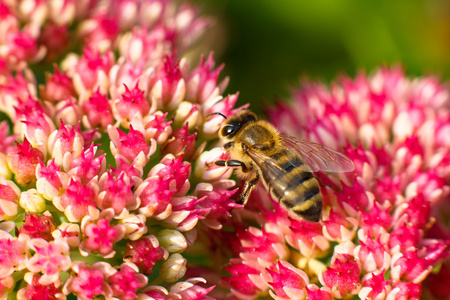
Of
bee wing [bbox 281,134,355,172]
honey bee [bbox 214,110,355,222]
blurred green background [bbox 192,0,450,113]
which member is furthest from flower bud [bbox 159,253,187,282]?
blurred green background [bbox 192,0,450,113]

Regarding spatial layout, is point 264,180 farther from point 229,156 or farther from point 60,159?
point 60,159

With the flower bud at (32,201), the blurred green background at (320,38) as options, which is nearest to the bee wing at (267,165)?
the flower bud at (32,201)

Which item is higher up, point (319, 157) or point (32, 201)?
point (319, 157)

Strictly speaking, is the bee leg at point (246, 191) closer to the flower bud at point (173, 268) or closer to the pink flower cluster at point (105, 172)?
the pink flower cluster at point (105, 172)

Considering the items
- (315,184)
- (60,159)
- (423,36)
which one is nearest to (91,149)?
(60,159)

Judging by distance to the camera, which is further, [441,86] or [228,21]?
[228,21]

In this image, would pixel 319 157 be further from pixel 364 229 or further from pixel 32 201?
pixel 32 201

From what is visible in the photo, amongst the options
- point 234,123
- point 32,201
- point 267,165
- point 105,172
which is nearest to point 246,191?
point 267,165
